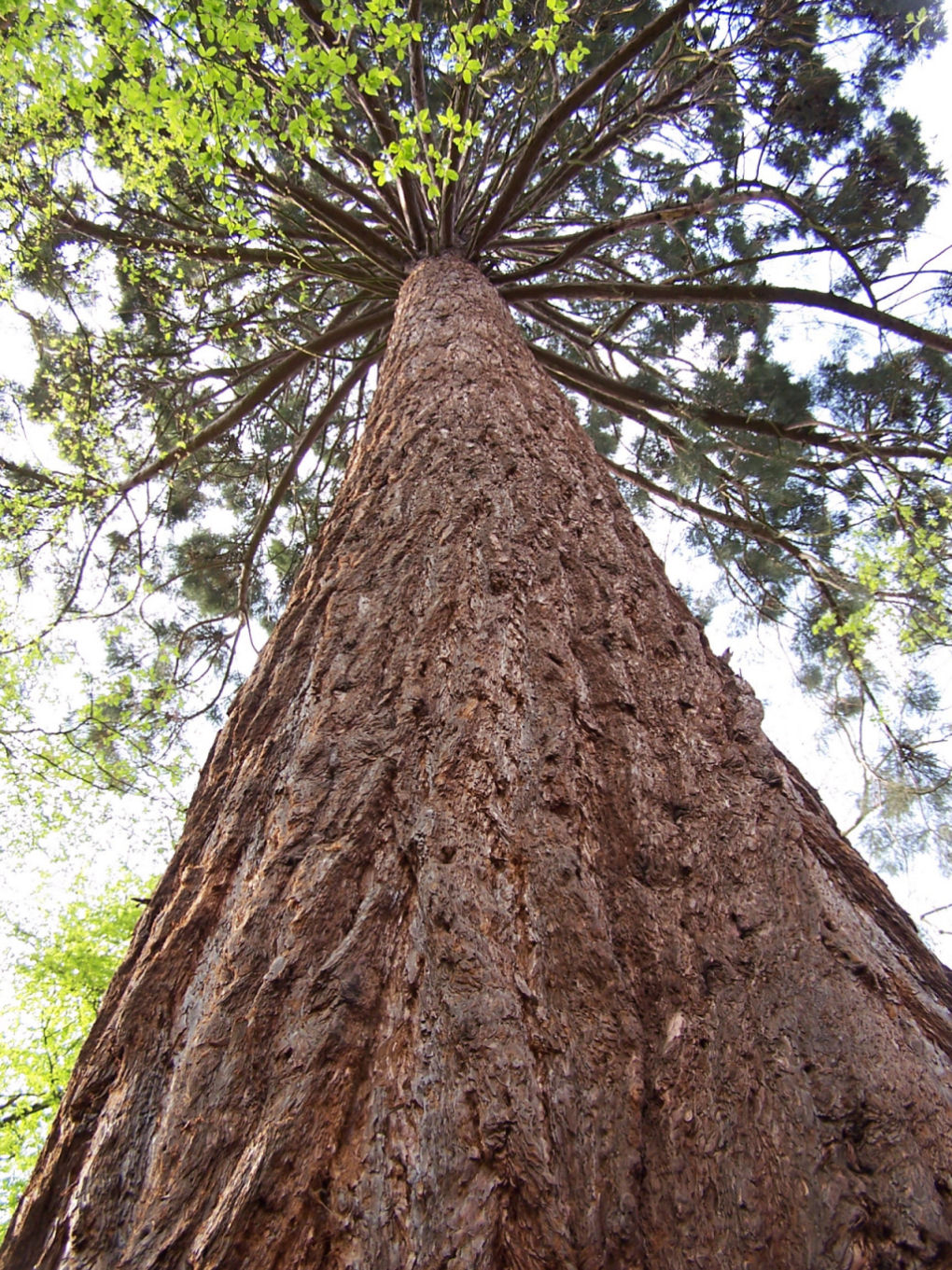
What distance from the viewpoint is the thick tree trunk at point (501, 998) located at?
2.12 feet

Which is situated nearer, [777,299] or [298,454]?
[777,299]

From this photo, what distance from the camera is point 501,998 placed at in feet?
2.52

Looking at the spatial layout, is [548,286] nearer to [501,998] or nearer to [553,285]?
[553,285]

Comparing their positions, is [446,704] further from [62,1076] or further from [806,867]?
[62,1076]

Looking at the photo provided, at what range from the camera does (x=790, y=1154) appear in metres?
Answer: 0.68

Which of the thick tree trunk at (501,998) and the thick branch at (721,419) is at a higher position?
the thick branch at (721,419)

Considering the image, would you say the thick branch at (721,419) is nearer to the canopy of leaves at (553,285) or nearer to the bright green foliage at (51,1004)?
the canopy of leaves at (553,285)

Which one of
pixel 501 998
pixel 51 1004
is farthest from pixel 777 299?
pixel 51 1004

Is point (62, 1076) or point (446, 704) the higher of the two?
point (446, 704)

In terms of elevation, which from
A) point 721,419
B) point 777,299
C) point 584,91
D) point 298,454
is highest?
point 584,91

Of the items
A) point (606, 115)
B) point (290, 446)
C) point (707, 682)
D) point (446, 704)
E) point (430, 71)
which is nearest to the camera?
point (446, 704)

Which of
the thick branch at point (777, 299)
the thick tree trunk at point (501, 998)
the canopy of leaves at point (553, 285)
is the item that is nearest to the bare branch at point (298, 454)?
the canopy of leaves at point (553, 285)

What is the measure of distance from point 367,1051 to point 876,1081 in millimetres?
535

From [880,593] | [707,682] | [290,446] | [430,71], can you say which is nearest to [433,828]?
[707,682]
